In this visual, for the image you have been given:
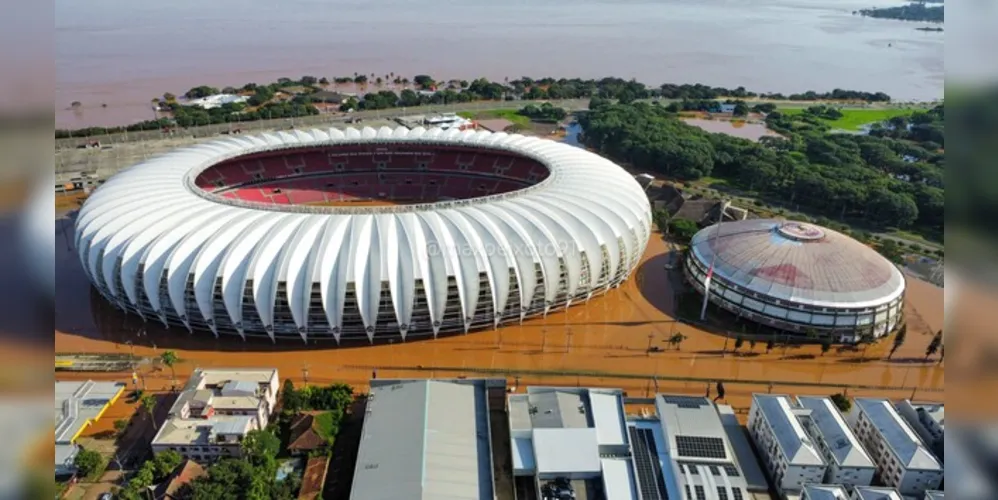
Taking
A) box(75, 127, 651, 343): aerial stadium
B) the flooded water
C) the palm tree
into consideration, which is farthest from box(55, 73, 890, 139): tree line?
the palm tree

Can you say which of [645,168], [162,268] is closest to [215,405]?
[162,268]

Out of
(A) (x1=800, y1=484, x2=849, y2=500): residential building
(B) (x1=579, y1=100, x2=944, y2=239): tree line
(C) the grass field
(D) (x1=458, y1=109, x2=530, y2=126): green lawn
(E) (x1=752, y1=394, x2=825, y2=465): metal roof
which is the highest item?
(D) (x1=458, y1=109, x2=530, y2=126): green lawn

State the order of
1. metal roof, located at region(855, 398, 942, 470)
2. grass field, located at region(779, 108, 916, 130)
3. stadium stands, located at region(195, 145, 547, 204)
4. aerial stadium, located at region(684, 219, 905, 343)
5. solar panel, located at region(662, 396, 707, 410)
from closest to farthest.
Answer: metal roof, located at region(855, 398, 942, 470)
solar panel, located at region(662, 396, 707, 410)
aerial stadium, located at region(684, 219, 905, 343)
stadium stands, located at region(195, 145, 547, 204)
grass field, located at region(779, 108, 916, 130)

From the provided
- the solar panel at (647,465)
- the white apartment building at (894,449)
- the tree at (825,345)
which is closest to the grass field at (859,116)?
the tree at (825,345)

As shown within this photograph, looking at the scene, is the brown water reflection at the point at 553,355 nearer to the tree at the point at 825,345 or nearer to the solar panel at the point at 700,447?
the tree at the point at 825,345

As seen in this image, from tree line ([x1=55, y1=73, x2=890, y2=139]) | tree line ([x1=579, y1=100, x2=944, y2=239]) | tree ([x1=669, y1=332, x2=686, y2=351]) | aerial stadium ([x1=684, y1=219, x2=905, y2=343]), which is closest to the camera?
tree ([x1=669, y1=332, x2=686, y2=351])

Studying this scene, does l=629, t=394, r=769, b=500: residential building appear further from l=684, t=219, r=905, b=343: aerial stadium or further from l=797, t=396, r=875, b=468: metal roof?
l=684, t=219, r=905, b=343: aerial stadium
